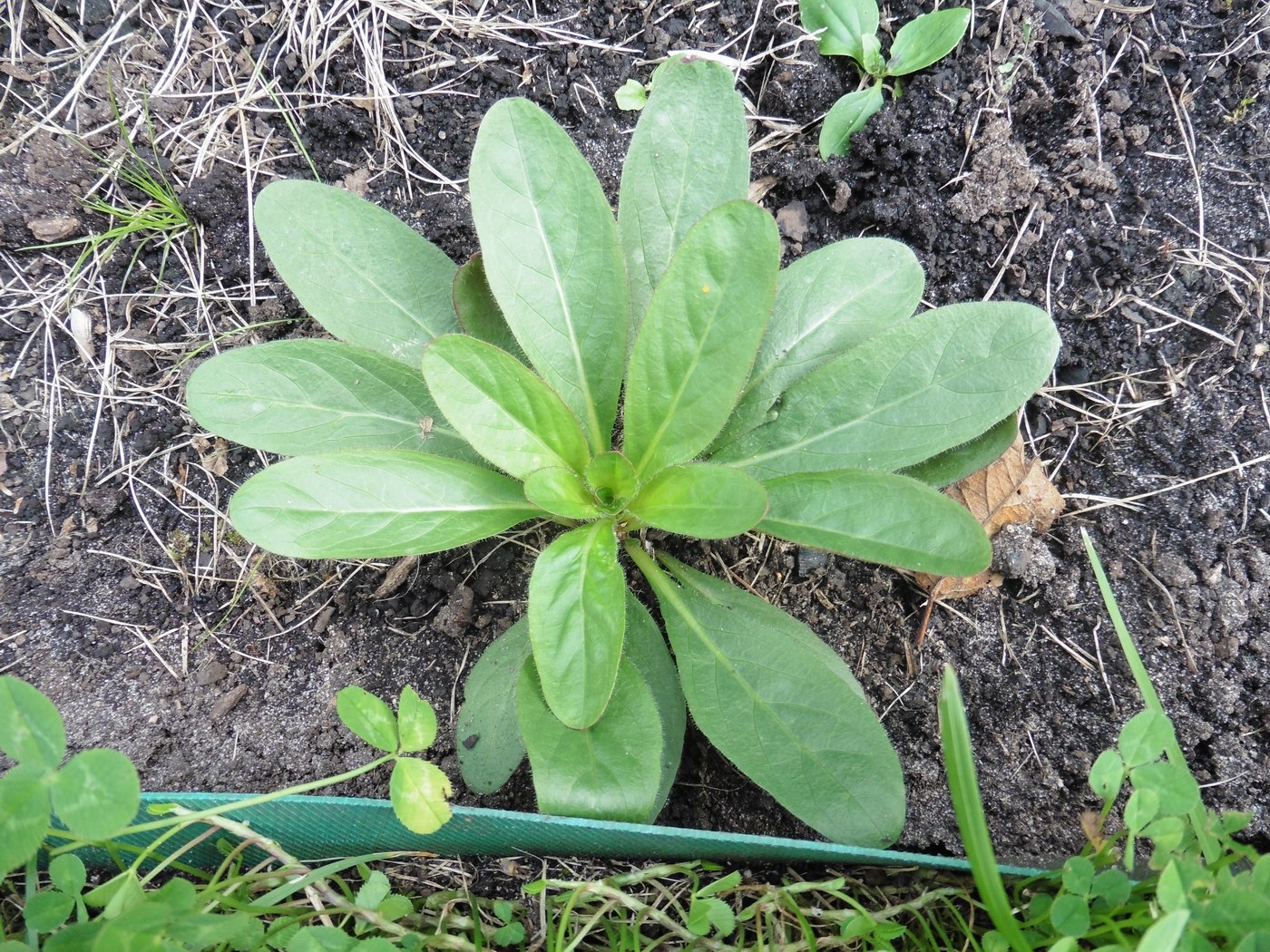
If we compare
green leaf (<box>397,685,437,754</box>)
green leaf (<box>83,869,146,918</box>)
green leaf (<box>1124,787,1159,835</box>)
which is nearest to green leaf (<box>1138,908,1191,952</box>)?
green leaf (<box>1124,787,1159,835</box>)

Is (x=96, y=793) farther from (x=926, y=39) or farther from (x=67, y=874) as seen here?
(x=926, y=39)

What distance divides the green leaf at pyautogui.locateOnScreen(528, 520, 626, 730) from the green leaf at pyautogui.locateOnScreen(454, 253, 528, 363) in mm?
485

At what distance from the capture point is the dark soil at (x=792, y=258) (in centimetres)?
171

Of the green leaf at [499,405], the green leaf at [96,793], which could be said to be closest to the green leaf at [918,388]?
the green leaf at [499,405]

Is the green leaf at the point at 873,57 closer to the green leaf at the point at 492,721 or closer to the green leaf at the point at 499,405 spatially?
the green leaf at the point at 499,405

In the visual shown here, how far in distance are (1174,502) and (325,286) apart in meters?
1.90

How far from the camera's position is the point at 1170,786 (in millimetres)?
1261

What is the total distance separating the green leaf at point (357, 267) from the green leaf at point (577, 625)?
615 millimetres

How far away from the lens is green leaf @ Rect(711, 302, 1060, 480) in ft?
4.79

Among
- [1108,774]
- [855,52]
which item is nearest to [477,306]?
[855,52]

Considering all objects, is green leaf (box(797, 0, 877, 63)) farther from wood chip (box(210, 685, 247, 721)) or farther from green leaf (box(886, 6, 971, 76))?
wood chip (box(210, 685, 247, 721))

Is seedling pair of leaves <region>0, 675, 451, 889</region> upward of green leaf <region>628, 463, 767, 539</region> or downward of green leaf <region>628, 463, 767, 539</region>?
downward

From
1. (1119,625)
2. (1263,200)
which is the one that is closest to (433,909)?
(1119,625)

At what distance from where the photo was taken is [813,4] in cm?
192
